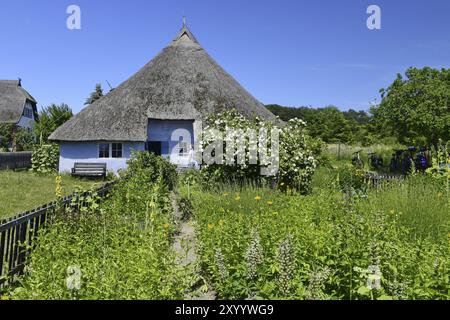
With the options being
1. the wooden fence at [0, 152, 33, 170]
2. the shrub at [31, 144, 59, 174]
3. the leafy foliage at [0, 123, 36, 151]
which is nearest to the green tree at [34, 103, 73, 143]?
the leafy foliage at [0, 123, 36, 151]

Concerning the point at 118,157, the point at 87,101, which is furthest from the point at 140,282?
the point at 87,101

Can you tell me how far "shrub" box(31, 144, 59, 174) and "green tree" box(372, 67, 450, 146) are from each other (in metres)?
15.8

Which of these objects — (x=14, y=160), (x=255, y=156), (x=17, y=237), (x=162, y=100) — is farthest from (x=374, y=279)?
(x=14, y=160)

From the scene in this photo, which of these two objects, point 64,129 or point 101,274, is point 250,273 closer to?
point 101,274

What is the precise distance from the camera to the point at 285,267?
12.0 ft

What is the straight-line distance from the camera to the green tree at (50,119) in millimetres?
33250

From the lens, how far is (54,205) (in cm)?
660

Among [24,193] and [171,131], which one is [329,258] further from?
[171,131]

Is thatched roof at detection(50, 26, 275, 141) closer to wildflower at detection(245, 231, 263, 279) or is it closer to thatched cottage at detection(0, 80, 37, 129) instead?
wildflower at detection(245, 231, 263, 279)

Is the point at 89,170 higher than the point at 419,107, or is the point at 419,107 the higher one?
the point at 419,107

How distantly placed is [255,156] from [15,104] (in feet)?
132

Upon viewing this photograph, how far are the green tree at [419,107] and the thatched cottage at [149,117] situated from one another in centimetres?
630

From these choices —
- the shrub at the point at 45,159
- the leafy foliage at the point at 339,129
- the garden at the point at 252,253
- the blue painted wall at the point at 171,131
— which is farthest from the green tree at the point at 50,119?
the garden at the point at 252,253
